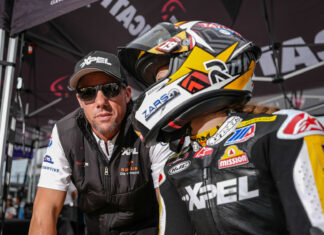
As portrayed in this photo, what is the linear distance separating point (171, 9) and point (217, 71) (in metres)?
2.52

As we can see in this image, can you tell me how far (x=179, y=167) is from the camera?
3.49ft

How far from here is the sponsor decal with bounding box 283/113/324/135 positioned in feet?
2.53

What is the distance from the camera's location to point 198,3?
10.8ft

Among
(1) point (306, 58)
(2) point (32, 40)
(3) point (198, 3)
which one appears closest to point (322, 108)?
(1) point (306, 58)

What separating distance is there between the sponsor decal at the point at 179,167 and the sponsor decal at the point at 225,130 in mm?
101

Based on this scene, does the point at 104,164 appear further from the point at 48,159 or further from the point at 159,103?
the point at 159,103

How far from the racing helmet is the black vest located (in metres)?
0.68

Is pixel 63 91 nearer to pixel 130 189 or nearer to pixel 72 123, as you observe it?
pixel 72 123

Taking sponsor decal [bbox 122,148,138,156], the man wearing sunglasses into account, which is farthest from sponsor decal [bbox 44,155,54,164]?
sponsor decal [bbox 122,148,138,156]

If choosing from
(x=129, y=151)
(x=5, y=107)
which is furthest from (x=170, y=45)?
(x=5, y=107)

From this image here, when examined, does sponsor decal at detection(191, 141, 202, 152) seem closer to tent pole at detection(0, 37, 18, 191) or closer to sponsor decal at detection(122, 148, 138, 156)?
sponsor decal at detection(122, 148, 138, 156)

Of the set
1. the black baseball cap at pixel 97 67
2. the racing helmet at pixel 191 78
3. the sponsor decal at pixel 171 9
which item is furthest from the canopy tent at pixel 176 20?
the racing helmet at pixel 191 78

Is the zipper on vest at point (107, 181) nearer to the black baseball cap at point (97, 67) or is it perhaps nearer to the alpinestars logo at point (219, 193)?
the black baseball cap at point (97, 67)

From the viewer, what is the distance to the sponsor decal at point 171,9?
326cm
